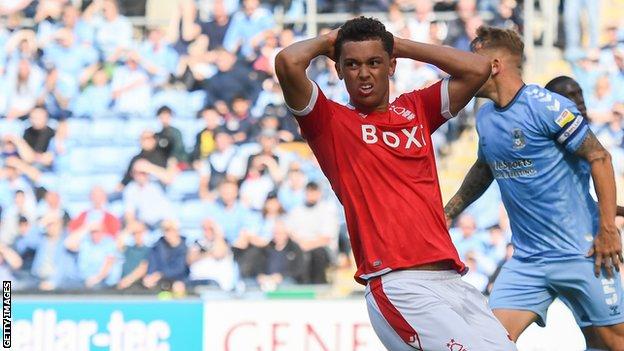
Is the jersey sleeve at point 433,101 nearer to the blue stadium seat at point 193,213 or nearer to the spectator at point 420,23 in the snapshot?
the blue stadium seat at point 193,213

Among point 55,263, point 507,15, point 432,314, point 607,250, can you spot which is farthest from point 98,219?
point 432,314

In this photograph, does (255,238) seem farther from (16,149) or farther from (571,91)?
(571,91)

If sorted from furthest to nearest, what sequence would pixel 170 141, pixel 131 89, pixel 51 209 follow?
pixel 131 89 → pixel 170 141 → pixel 51 209

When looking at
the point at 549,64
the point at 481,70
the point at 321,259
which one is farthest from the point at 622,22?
the point at 481,70

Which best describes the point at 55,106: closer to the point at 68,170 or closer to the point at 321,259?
the point at 68,170

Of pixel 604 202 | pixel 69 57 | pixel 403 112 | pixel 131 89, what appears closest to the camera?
pixel 403 112

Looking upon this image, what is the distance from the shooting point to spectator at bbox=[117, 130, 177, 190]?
1335 centimetres

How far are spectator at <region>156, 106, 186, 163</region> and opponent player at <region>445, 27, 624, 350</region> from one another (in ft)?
22.2

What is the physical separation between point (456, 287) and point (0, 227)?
29.4 feet

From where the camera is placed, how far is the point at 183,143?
13625 millimetres

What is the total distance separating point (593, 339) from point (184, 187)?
23.0 feet

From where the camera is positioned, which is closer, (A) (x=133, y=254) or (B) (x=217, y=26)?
(A) (x=133, y=254)

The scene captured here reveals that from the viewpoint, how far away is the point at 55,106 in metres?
14.3

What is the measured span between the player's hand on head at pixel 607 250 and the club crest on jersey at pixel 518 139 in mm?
684
